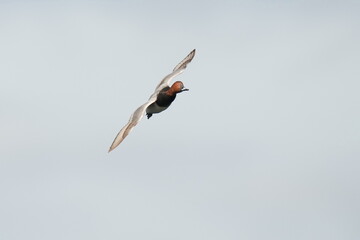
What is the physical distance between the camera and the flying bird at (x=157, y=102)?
53250mm

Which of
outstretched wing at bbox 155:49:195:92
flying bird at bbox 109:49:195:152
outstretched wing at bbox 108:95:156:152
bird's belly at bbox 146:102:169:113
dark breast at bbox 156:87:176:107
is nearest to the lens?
outstretched wing at bbox 108:95:156:152

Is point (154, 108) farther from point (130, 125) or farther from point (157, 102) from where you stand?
point (130, 125)

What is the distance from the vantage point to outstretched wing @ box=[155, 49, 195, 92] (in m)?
64.8

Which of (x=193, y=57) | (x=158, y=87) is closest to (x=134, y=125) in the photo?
(x=158, y=87)

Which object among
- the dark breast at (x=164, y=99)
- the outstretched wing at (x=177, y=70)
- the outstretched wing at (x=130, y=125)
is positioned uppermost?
the outstretched wing at (x=177, y=70)

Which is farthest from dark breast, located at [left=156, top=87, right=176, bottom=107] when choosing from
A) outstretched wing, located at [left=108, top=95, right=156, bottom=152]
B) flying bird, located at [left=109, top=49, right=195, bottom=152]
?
outstretched wing, located at [left=108, top=95, right=156, bottom=152]

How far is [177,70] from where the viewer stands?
68438mm

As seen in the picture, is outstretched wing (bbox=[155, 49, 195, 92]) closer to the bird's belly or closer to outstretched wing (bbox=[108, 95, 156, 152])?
the bird's belly

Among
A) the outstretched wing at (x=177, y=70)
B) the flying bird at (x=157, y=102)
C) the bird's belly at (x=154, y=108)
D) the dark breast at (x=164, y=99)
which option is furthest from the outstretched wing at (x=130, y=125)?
the outstretched wing at (x=177, y=70)

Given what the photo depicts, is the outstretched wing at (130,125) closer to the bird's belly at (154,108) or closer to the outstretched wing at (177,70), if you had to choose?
the bird's belly at (154,108)

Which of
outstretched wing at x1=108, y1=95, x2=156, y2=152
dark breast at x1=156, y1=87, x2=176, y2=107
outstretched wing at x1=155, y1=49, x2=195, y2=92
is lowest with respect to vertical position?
→ outstretched wing at x1=108, y1=95, x2=156, y2=152

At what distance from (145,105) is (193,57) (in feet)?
46.7

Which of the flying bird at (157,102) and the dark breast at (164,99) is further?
the dark breast at (164,99)

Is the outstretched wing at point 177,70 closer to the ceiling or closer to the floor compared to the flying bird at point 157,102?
closer to the ceiling
